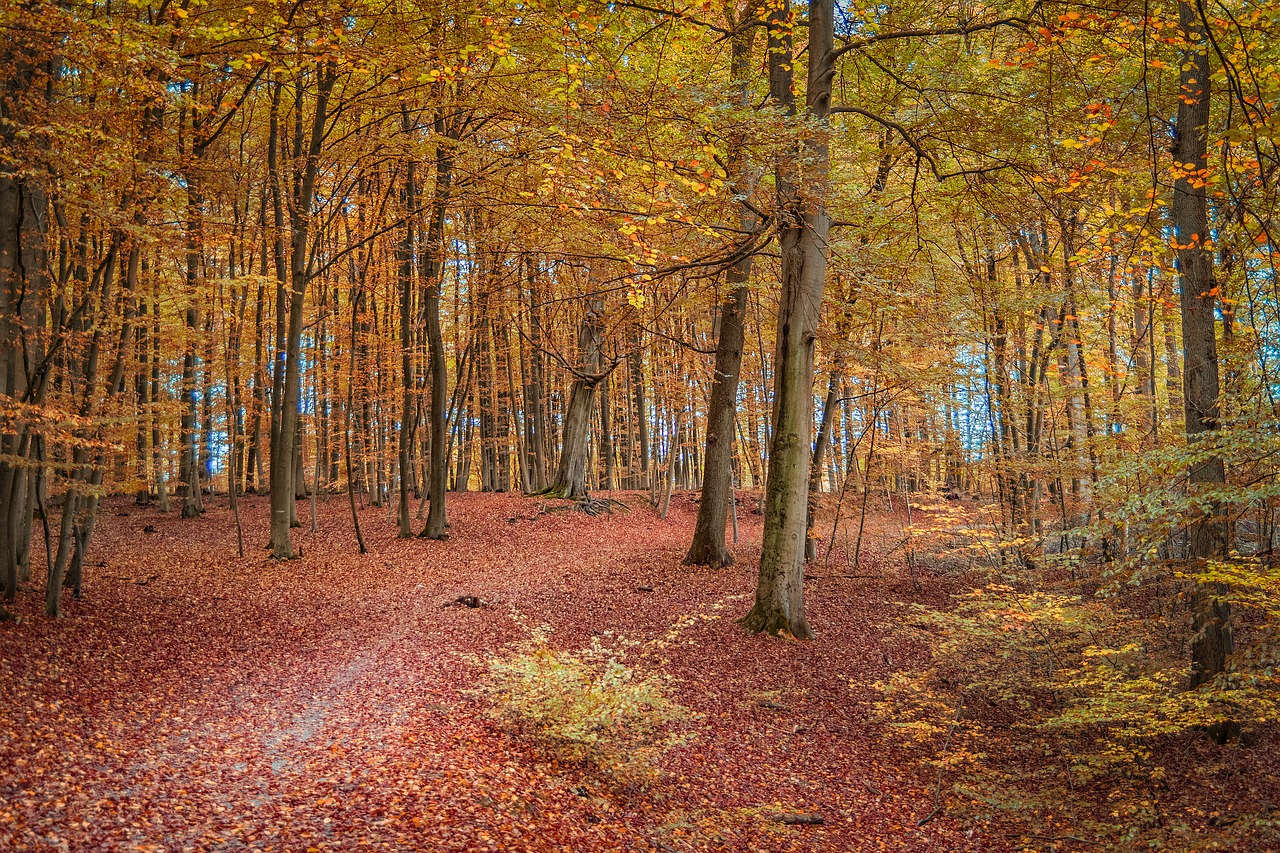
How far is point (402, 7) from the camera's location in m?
11.6

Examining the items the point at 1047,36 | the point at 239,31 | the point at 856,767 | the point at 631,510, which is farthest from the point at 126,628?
the point at 631,510

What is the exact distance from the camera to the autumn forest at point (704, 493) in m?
5.48

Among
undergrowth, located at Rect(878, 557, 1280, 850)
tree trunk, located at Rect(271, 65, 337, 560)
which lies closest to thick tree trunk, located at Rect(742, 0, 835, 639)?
undergrowth, located at Rect(878, 557, 1280, 850)

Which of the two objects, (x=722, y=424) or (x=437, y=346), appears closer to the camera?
(x=722, y=424)

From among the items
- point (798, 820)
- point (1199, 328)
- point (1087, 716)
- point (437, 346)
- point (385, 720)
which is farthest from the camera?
point (437, 346)

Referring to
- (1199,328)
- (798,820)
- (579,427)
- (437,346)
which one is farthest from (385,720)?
(579,427)

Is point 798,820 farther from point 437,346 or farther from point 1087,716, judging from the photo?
point 437,346

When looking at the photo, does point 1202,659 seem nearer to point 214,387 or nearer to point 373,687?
point 373,687

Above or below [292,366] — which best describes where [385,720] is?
below

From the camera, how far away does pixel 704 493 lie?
1395 centimetres

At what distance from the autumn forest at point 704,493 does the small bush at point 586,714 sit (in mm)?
41

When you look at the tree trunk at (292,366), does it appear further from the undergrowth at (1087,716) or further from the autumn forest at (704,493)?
the undergrowth at (1087,716)

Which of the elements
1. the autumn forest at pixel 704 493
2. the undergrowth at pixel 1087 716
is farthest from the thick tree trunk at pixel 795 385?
the undergrowth at pixel 1087 716

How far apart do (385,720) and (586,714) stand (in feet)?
6.24
